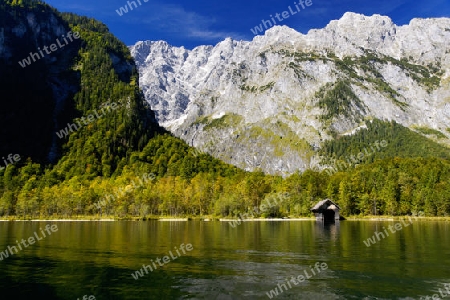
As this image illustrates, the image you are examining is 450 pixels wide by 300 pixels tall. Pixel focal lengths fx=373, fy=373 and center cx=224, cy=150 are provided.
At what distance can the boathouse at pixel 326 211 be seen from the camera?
495 feet

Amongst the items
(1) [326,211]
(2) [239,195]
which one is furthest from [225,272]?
(2) [239,195]

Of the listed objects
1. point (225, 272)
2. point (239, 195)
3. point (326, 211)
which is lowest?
point (225, 272)

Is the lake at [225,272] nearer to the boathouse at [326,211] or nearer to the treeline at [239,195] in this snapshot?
the boathouse at [326,211]

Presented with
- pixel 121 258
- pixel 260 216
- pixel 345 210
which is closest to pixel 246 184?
pixel 260 216

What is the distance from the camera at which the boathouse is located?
151m

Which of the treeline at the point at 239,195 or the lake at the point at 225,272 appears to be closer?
the lake at the point at 225,272

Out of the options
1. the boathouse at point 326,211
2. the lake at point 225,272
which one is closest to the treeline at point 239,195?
the boathouse at point 326,211

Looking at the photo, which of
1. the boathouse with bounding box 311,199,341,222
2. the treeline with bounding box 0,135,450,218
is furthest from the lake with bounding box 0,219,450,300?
the treeline with bounding box 0,135,450,218

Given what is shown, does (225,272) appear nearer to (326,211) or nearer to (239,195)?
(326,211)

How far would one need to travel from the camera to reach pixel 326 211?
152 metres

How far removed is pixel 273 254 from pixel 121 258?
19592 mm

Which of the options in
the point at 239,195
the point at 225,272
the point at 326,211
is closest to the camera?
the point at 225,272

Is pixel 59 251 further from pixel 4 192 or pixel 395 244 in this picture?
Result: pixel 4 192

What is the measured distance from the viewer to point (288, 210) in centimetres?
17038
